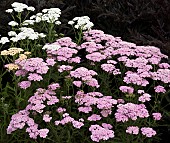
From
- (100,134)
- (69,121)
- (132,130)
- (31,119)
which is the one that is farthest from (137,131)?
(31,119)

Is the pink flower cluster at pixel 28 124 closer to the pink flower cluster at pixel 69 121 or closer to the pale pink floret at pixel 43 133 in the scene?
the pale pink floret at pixel 43 133

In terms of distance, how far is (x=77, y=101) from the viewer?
271 centimetres

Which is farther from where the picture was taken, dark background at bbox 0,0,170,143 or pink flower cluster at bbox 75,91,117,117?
dark background at bbox 0,0,170,143

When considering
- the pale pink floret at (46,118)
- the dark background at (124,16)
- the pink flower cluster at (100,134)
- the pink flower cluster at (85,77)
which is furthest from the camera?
the dark background at (124,16)

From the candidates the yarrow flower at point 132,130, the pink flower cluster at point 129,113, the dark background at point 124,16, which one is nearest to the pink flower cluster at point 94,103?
the pink flower cluster at point 129,113

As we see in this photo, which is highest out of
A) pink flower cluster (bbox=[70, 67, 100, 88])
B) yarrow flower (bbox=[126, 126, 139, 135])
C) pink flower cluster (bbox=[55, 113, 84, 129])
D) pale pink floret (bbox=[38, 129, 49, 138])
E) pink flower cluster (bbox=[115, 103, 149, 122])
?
pink flower cluster (bbox=[70, 67, 100, 88])

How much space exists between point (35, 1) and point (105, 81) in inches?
62.5

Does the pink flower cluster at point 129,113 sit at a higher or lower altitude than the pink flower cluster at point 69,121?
higher

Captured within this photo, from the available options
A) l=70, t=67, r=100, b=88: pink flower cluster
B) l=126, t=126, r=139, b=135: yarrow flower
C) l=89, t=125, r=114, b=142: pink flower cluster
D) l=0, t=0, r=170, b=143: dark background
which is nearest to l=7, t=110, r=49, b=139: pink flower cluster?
l=89, t=125, r=114, b=142: pink flower cluster

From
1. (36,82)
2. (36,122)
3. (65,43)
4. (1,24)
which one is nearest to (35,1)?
(1,24)

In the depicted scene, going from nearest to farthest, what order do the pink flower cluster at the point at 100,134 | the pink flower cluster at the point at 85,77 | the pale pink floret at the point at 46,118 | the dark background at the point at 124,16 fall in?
the pink flower cluster at the point at 100,134 → the pale pink floret at the point at 46,118 → the pink flower cluster at the point at 85,77 → the dark background at the point at 124,16

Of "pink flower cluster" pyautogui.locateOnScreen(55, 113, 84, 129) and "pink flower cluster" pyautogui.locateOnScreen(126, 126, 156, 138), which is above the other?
"pink flower cluster" pyautogui.locateOnScreen(55, 113, 84, 129)

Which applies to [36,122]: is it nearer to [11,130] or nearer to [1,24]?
[11,130]

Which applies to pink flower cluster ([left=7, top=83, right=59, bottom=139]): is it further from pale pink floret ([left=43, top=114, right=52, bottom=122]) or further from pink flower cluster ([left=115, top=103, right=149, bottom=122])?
pink flower cluster ([left=115, top=103, right=149, bottom=122])
